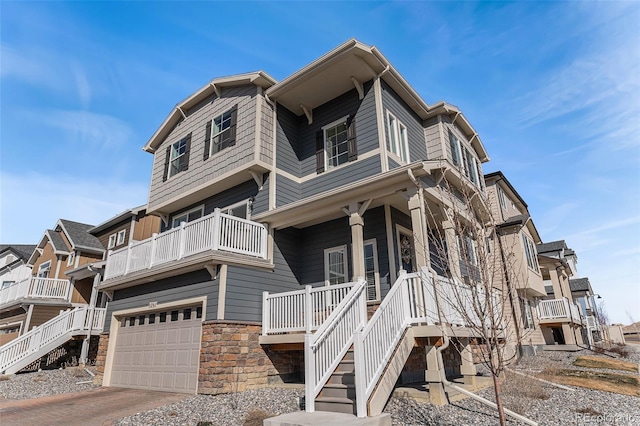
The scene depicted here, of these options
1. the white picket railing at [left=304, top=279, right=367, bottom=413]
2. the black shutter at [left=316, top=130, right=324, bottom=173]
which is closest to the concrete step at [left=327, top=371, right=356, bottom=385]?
the white picket railing at [left=304, top=279, right=367, bottom=413]

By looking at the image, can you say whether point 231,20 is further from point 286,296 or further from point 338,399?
point 338,399

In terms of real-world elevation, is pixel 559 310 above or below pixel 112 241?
below

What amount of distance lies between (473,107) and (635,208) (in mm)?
8455

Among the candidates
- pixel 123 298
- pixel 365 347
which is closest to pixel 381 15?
pixel 365 347

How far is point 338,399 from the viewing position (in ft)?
19.2

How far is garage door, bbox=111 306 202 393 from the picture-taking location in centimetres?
970

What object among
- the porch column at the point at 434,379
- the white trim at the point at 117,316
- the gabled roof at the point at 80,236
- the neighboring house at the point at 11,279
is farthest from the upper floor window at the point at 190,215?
the neighboring house at the point at 11,279

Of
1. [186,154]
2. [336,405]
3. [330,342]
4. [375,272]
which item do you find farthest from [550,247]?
[336,405]

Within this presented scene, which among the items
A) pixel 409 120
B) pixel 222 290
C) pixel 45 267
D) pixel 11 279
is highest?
pixel 409 120

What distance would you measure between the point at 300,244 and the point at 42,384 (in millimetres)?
9609

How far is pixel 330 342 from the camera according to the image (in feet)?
21.3

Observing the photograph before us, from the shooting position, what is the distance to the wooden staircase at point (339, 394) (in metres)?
5.74

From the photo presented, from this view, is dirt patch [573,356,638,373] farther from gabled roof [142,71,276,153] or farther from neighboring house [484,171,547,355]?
gabled roof [142,71,276,153]

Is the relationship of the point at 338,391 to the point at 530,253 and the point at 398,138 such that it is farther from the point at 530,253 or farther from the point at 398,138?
the point at 530,253
